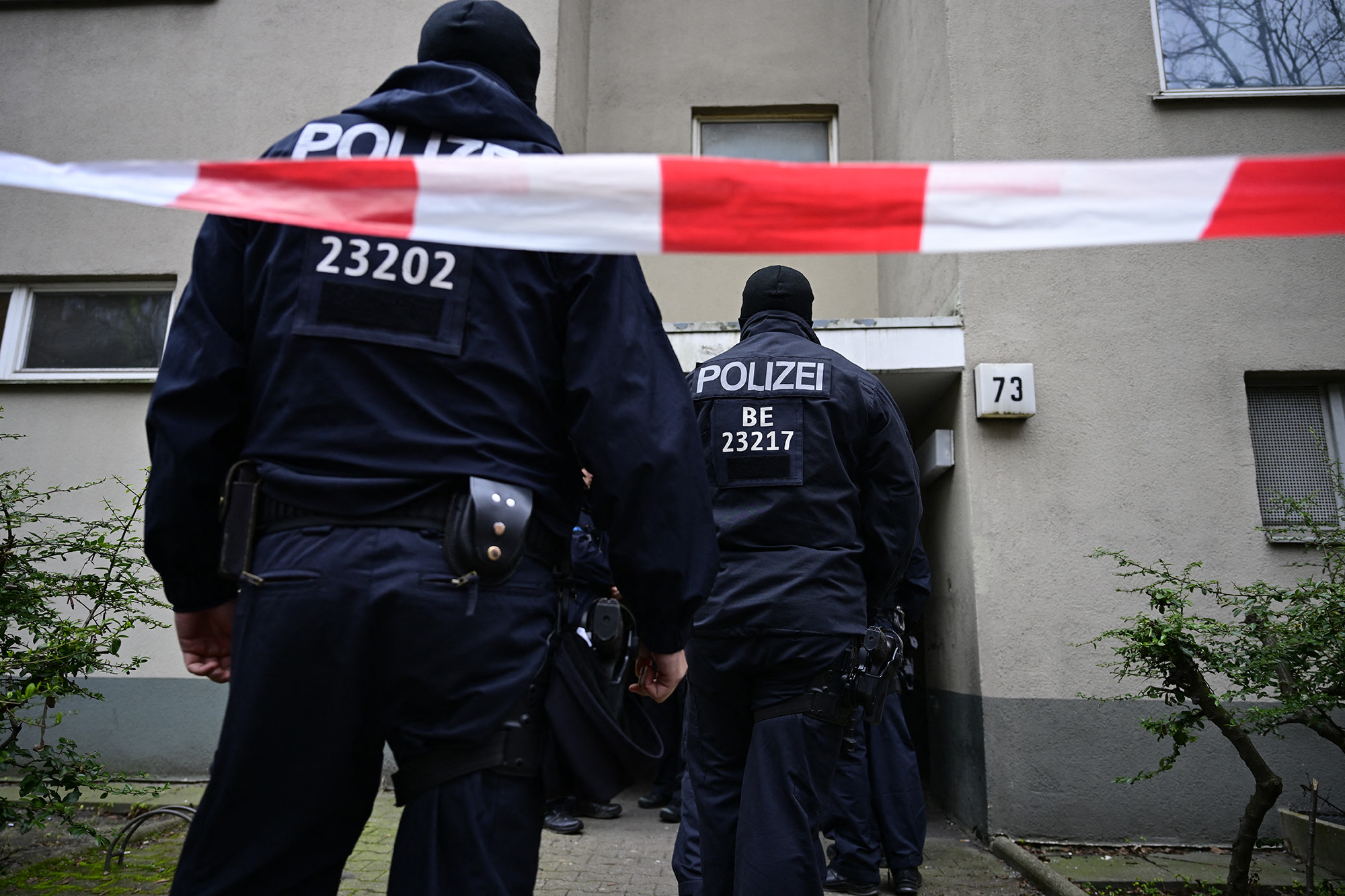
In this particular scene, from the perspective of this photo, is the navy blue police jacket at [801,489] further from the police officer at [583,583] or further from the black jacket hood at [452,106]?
the police officer at [583,583]

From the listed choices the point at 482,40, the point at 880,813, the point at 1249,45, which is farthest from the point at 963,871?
the point at 1249,45

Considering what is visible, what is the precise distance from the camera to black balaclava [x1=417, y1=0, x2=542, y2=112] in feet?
6.15

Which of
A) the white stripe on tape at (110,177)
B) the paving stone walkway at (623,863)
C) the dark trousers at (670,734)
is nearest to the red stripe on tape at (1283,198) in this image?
the white stripe on tape at (110,177)

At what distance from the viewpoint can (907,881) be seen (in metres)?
4.08

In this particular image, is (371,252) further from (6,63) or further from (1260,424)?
(6,63)

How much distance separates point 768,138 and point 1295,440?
461cm

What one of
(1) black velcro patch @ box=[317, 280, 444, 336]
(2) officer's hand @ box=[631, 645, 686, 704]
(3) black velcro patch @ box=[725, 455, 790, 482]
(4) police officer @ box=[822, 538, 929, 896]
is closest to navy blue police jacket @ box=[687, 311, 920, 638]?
(3) black velcro patch @ box=[725, 455, 790, 482]

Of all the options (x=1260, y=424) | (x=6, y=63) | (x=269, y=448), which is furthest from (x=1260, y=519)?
(x=6, y=63)

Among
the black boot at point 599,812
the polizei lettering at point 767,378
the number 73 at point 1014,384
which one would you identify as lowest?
the black boot at point 599,812

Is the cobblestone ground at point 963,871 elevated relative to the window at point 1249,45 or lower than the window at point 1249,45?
lower

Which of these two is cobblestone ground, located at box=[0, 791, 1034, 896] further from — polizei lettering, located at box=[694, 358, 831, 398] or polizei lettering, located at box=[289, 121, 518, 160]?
polizei lettering, located at box=[289, 121, 518, 160]

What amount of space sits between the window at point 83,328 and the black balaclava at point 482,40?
5.35 metres

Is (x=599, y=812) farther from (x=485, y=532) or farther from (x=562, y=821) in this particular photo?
(x=485, y=532)

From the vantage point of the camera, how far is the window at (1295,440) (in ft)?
17.3
